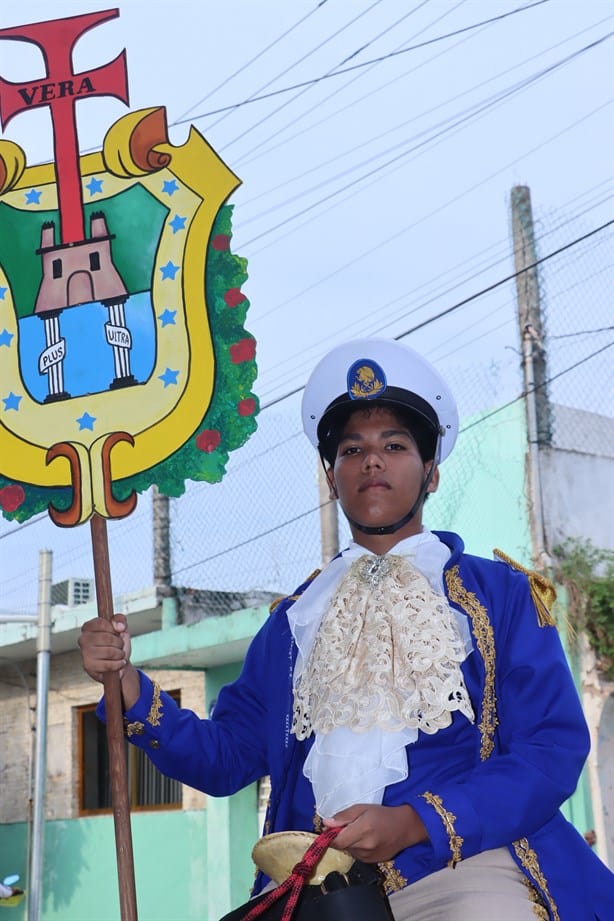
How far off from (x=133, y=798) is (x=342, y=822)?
1170 centimetres

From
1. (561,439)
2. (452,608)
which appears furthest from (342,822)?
(561,439)

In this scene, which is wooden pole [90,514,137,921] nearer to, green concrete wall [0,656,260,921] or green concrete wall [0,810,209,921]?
green concrete wall [0,656,260,921]

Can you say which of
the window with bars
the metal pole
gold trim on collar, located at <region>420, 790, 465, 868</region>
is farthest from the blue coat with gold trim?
the window with bars

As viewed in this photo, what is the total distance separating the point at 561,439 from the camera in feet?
36.0

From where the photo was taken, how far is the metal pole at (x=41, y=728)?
10.7 metres

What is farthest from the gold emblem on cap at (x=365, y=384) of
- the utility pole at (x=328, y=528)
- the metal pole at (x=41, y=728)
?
the utility pole at (x=328, y=528)

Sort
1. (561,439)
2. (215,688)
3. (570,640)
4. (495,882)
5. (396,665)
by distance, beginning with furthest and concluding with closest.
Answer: (215,688) → (561,439) → (570,640) → (396,665) → (495,882)

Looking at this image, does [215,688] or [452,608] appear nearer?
[452,608]

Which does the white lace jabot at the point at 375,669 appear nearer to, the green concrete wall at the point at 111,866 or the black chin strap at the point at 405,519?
the black chin strap at the point at 405,519

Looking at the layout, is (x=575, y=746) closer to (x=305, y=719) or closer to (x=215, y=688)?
(x=305, y=719)

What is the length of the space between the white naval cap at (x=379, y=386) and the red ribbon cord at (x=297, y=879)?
1.13 metres

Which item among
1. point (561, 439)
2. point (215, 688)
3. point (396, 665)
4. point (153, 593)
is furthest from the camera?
point (153, 593)

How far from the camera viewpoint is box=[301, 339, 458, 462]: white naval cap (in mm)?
3256

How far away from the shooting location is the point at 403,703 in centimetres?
295
